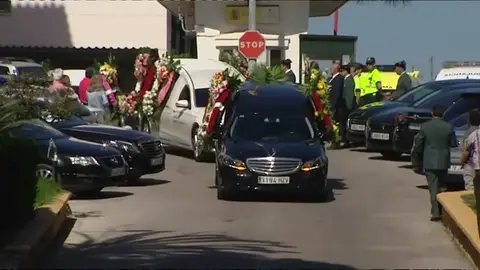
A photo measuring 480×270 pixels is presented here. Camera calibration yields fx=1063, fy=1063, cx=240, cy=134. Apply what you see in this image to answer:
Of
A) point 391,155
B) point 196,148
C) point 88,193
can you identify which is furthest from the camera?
point 391,155

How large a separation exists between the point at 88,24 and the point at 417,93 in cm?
1992

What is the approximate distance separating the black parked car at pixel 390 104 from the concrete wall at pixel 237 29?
366 inches

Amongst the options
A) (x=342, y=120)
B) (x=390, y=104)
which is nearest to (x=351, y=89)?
(x=342, y=120)

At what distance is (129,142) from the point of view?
1819cm

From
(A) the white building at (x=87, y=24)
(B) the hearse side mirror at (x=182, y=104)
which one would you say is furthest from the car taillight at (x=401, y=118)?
(A) the white building at (x=87, y=24)

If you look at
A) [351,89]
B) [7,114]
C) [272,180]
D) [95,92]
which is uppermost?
[7,114]

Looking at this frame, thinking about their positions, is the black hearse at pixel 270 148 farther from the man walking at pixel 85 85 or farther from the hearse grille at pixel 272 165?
the man walking at pixel 85 85

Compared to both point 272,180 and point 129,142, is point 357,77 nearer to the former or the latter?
point 129,142

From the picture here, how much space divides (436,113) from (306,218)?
2.36 metres

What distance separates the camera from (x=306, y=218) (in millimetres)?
14797

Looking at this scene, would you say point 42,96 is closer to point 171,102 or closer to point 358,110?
point 171,102

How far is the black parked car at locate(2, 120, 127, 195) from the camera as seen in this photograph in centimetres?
1576

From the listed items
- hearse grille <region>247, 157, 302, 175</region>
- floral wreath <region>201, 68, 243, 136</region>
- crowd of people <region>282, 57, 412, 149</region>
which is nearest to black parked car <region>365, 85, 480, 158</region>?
crowd of people <region>282, 57, 412, 149</region>

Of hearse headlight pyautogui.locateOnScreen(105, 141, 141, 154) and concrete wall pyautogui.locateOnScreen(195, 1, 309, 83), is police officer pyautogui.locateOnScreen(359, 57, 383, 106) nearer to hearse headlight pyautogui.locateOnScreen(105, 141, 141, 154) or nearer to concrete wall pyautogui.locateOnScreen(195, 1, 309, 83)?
concrete wall pyautogui.locateOnScreen(195, 1, 309, 83)
